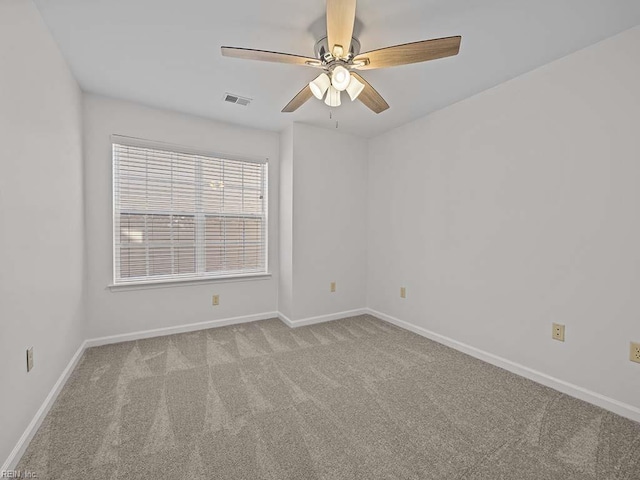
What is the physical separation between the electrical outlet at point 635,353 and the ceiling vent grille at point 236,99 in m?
3.40

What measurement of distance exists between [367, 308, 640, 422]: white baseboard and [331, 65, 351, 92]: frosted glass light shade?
8.09 feet

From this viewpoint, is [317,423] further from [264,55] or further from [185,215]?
[185,215]

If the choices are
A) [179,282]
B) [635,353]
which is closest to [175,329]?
[179,282]

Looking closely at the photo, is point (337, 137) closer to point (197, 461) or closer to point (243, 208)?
point (243, 208)

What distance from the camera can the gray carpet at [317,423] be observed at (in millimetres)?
1404

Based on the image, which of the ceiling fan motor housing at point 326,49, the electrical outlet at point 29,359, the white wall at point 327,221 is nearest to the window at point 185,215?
the white wall at point 327,221

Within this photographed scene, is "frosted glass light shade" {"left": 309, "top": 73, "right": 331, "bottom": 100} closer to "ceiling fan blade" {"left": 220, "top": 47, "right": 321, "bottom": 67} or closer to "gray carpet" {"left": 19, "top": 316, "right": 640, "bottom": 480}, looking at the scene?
"ceiling fan blade" {"left": 220, "top": 47, "right": 321, "bottom": 67}

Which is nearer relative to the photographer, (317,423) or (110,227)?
(317,423)

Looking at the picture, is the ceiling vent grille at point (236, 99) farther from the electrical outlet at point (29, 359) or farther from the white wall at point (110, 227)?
the electrical outlet at point (29, 359)

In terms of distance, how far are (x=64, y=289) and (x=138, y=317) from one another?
94 cm

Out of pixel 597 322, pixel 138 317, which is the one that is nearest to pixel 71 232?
pixel 138 317

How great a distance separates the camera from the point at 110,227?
2855mm

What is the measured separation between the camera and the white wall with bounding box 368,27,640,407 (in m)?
1.83

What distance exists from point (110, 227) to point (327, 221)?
2.29 m
